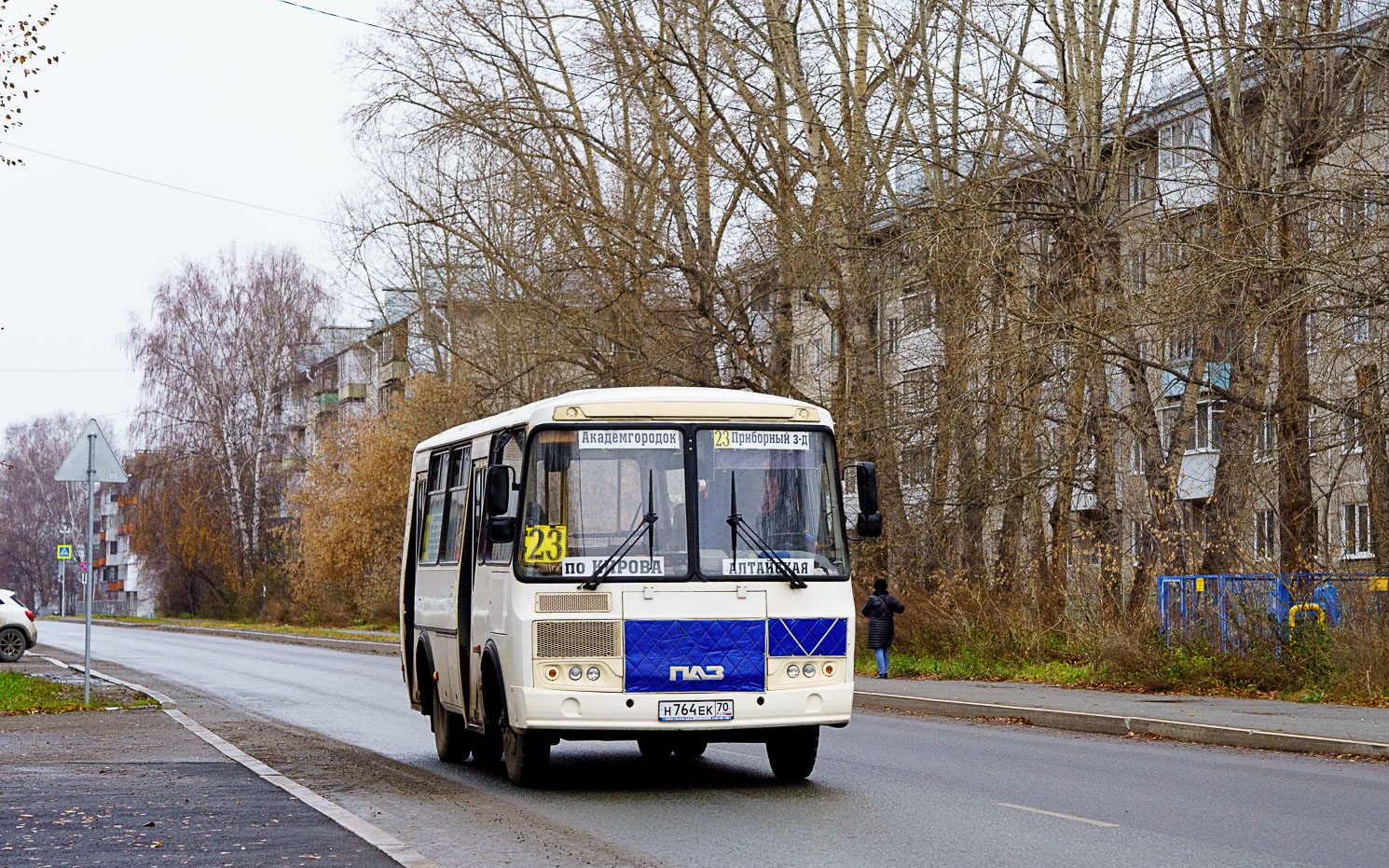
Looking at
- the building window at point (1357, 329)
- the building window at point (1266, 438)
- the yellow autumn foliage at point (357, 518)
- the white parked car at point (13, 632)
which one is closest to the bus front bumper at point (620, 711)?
the building window at point (1357, 329)

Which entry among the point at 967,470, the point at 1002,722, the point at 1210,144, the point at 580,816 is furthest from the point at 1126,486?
the point at 580,816

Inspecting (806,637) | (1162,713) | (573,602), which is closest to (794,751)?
(806,637)

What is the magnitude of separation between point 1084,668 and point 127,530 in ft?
193

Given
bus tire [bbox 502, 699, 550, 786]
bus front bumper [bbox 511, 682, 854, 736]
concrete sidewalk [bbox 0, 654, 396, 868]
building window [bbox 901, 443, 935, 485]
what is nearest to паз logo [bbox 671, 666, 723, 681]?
bus front bumper [bbox 511, 682, 854, 736]

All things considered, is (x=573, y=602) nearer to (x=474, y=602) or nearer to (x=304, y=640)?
(x=474, y=602)

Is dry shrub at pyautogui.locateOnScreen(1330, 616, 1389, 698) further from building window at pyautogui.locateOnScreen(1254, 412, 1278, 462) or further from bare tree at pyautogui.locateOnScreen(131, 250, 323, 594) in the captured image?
bare tree at pyautogui.locateOnScreen(131, 250, 323, 594)

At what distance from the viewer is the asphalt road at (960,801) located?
941 centimetres

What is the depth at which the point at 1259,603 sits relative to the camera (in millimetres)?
21734

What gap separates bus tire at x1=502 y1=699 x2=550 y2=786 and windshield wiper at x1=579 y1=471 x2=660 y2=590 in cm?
124

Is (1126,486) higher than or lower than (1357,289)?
lower

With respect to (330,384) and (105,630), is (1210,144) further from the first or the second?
(330,384)

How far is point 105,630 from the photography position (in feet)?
211

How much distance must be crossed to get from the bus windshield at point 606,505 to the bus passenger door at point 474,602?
73 centimetres

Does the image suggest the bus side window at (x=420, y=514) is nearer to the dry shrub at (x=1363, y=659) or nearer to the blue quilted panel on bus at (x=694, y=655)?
the blue quilted panel on bus at (x=694, y=655)
